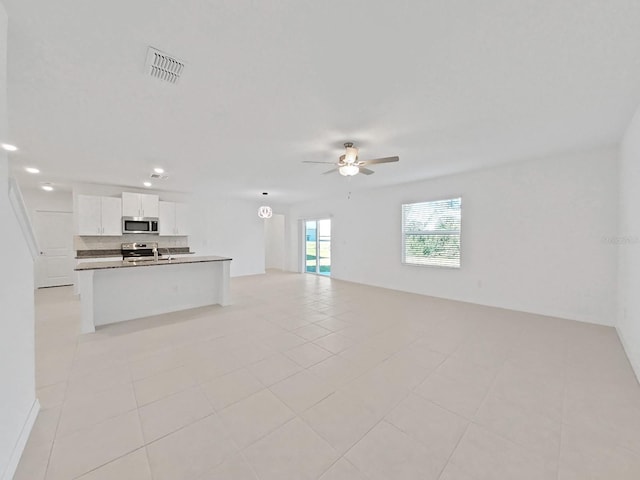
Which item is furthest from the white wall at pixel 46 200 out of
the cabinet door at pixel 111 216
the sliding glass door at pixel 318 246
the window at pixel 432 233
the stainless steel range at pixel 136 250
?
the window at pixel 432 233

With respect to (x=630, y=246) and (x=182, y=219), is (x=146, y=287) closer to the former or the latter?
(x=182, y=219)

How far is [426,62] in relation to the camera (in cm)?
183

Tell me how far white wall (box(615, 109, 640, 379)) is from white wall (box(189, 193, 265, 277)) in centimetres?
804

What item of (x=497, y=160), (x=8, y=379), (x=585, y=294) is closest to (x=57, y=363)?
(x=8, y=379)

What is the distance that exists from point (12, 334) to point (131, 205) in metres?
5.46

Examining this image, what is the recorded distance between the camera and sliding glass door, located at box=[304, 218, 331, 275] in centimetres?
846

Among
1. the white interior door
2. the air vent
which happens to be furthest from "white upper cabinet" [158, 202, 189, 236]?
the air vent

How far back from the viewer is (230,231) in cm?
804

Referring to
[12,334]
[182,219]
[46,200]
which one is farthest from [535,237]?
[46,200]

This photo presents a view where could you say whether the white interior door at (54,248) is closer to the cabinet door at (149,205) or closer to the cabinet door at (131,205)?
the cabinet door at (131,205)

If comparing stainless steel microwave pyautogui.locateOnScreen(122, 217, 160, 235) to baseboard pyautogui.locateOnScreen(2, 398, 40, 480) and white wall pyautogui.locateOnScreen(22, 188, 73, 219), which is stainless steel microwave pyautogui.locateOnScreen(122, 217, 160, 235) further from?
baseboard pyautogui.locateOnScreen(2, 398, 40, 480)

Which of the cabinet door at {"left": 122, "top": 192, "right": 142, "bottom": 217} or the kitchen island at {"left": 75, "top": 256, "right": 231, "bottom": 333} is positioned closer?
the kitchen island at {"left": 75, "top": 256, "right": 231, "bottom": 333}

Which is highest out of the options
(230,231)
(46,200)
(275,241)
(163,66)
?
(163,66)

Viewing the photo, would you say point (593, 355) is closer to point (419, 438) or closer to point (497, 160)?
point (419, 438)
